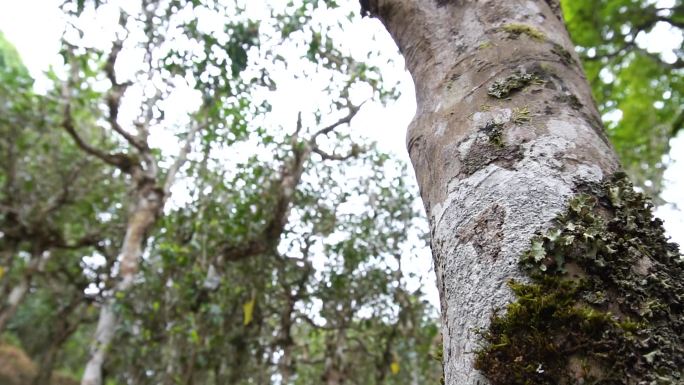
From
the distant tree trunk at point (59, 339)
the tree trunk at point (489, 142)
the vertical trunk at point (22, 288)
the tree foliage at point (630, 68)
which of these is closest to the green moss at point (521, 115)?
the tree trunk at point (489, 142)

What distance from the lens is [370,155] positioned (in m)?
9.01

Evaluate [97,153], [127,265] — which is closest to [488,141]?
[127,265]

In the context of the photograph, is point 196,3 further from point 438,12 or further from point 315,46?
point 438,12

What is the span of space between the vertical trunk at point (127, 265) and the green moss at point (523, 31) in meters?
5.46

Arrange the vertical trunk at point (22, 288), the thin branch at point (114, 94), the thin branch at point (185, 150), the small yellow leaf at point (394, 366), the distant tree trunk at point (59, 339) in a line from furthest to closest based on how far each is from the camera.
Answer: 1. the distant tree trunk at point (59, 339)
2. the vertical trunk at point (22, 288)
3. the small yellow leaf at point (394, 366)
4. the thin branch at point (185, 150)
5. the thin branch at point (114, 94)

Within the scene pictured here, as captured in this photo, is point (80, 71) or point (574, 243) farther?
point (80, 71)

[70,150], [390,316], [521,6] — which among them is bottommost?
[521,6]

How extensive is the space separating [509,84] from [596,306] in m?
0.60

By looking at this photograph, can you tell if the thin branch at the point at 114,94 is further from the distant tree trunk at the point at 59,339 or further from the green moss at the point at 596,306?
the distant tree trunk at the point at 59,339

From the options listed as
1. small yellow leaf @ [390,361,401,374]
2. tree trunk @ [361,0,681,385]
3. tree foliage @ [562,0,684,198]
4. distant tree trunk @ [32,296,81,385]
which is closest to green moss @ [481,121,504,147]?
tree trunk @ [361,0,681,385]

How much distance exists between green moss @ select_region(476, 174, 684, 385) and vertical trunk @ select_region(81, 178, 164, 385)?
18.4 feet

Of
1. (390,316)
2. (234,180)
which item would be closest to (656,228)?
(234,180)

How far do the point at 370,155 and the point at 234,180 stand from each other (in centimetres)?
251

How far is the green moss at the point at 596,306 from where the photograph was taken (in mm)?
787
